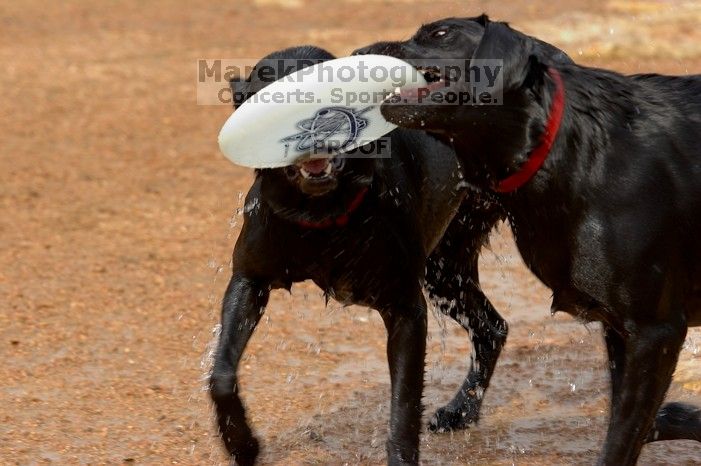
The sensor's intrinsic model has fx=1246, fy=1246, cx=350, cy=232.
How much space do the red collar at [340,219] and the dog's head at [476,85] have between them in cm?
46

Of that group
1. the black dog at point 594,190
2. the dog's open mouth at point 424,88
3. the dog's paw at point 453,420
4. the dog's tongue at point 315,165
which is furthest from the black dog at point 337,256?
the dog's paw at point 453,420

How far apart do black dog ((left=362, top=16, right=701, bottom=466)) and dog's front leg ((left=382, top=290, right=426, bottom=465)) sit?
2.23 ft

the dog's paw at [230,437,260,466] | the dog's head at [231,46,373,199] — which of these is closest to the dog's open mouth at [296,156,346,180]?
the dog's head at [231,46,373,199]

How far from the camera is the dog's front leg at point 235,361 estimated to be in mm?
4867

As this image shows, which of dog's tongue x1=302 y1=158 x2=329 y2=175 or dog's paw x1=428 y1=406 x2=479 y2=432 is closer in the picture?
dog's tongue x1=302 y1=158 x2=329 y2=175

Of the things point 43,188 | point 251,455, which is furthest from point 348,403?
point 43,188

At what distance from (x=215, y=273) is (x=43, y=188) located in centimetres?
289

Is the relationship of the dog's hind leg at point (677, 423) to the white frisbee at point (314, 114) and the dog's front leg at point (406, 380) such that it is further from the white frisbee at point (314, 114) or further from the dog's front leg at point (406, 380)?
the white frisbee at point (314, 114)

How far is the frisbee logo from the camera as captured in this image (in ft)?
15.4

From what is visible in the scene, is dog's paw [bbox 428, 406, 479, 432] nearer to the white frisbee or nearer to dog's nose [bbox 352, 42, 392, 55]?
the white frisbee

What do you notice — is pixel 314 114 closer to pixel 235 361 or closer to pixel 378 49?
pixel 378 49

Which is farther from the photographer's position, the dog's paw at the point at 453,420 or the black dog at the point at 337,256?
the dog's paw at the point at 453,420

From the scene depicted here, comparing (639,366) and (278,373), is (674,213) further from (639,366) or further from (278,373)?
(278,373)

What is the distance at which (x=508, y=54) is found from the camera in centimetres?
419
